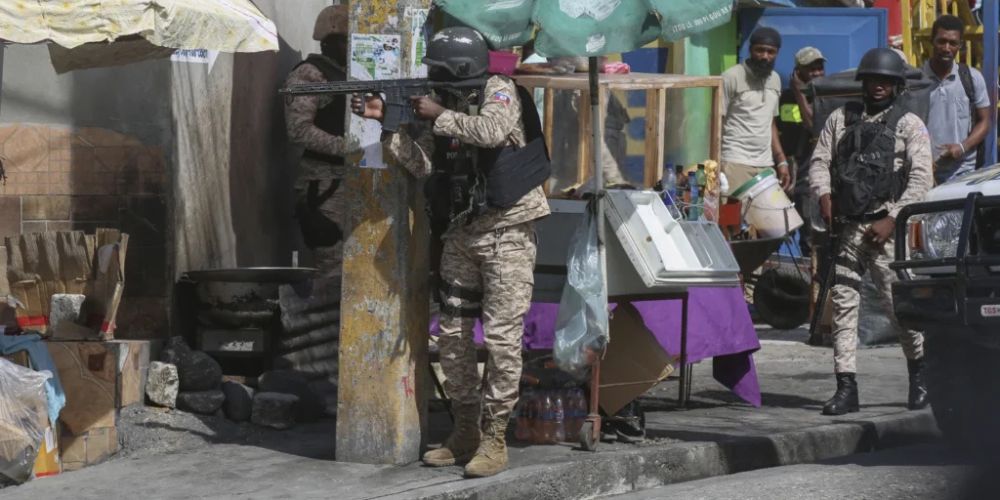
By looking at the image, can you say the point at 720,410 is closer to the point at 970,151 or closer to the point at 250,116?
the point at 250,116

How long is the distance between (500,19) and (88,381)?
2617mm

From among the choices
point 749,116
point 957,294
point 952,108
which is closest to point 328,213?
point 957,294

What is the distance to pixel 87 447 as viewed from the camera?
24.5 ft

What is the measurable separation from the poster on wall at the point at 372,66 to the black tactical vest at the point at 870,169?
2.99 m

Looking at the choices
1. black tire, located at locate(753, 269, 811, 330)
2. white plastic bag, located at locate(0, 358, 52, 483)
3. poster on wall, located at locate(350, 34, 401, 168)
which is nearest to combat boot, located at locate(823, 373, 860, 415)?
poster on wall, located at locate(350, 34, 401, 168)

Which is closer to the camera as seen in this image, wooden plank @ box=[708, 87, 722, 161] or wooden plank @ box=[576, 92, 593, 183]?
wooden plank @ box=[576, 92, 593, 183]

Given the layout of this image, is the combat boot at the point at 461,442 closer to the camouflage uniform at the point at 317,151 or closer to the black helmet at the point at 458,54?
the black helmet at the point at 458,54

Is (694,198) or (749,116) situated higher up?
(749,116)

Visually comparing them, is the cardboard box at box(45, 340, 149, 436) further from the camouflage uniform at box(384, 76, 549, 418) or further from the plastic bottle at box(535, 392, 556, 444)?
the plastic bottle at box(535, 392, 556, 444)

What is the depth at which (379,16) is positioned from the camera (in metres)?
7.05

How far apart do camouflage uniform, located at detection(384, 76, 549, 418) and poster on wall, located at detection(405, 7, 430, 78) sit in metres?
0.27

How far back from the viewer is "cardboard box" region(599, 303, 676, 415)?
7855 mm

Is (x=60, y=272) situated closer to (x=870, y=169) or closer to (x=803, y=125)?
(x=870, y=169)

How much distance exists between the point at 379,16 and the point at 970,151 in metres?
6.61
